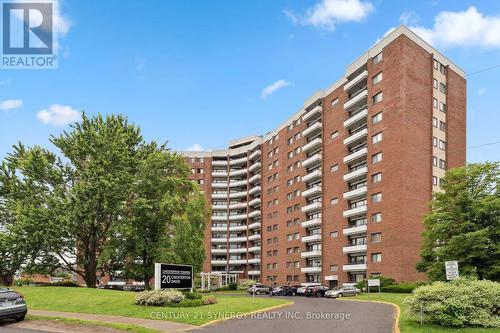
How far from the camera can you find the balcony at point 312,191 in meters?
71.9

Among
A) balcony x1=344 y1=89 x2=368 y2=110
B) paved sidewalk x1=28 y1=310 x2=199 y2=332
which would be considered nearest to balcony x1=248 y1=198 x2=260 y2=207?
balcony x1=344 y1=89 x2=368 y2=110

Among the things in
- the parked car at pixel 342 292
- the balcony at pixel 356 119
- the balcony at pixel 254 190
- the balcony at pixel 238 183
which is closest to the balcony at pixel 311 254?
the balcony at pixel 356 119

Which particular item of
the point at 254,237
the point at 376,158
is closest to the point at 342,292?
the point at 376,158

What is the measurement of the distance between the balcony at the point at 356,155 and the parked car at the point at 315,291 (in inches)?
777

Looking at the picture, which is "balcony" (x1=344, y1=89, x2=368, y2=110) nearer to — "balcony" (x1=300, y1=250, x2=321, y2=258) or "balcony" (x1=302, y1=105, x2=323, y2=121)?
"balcony" (x1=302, y1=105, x2=323, y2=121)

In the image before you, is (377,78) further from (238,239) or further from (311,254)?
(238,239)

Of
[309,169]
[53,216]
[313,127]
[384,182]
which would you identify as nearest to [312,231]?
[309,169]

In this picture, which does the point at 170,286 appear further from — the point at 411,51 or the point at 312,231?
the point at 312,231

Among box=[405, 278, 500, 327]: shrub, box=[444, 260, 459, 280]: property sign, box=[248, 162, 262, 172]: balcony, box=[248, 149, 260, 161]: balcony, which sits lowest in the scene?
box=[405, 278, 500, 327]: shrub

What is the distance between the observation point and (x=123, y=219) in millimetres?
42094

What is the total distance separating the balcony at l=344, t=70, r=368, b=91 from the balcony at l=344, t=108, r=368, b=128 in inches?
175

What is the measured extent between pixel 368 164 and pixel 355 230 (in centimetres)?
887

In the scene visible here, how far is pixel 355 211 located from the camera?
2331 inches

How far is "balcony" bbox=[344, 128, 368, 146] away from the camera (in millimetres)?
60256
